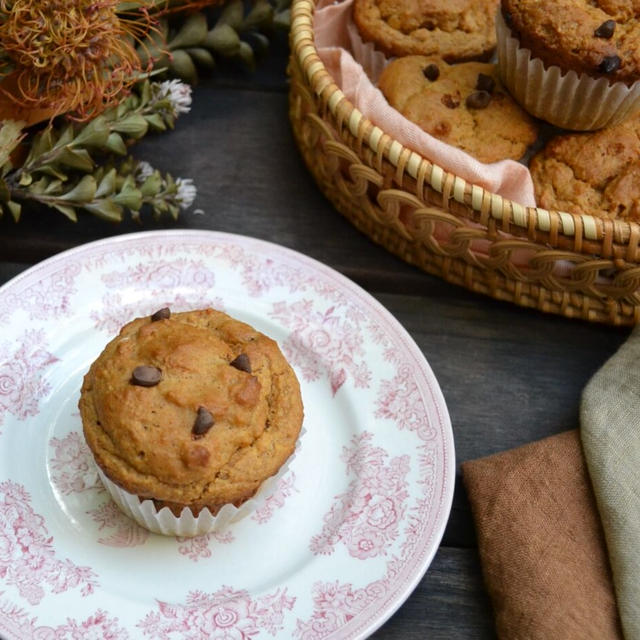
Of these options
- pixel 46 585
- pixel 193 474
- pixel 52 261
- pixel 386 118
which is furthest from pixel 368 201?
pixel 46 585

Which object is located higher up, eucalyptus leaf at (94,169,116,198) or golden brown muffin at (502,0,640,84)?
golden brown muffin at (502,0,640,84)

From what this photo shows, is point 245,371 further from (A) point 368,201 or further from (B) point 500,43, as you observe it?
(B) point 500,43

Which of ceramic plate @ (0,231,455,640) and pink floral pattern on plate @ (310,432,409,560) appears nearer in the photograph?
ceramic plate @ (0,231,455,640)

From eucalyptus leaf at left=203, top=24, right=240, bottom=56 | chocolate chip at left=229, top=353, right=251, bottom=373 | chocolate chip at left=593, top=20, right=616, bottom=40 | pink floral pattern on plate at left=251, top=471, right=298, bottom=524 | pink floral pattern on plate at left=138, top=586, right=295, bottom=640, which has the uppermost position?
chocolate chip at left=593, top=20, right=616, bottom=40

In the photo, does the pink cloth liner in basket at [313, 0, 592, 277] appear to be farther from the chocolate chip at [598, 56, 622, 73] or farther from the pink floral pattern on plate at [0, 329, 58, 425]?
the pink floral pattern on plate at [0, 329, 58, 425]

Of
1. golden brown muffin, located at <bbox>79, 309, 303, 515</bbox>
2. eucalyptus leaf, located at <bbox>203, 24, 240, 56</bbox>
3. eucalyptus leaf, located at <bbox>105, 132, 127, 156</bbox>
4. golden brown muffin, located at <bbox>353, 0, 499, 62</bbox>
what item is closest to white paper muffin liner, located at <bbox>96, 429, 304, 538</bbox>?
golden brown muffin, located at <bbox>79, 309, 303, 515</bbox>

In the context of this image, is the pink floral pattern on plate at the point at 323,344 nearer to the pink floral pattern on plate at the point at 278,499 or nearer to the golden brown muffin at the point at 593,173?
the pink floral pattern on plate at the point at 278,499

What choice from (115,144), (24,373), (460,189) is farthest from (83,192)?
(460,189)
